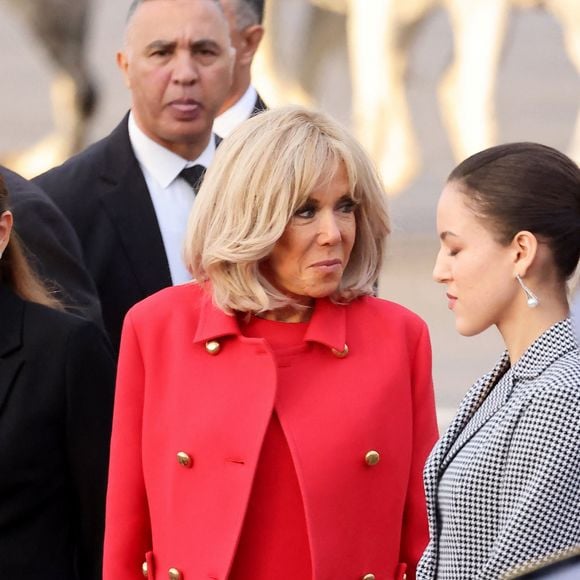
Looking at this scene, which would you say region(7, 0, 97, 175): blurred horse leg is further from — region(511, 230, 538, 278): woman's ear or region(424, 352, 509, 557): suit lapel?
region(511, 230, 538, 278): woman's ear

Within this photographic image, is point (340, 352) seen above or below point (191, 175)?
below

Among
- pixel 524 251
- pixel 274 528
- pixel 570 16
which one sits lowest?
pixel 274 528

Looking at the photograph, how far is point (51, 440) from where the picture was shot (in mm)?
3408

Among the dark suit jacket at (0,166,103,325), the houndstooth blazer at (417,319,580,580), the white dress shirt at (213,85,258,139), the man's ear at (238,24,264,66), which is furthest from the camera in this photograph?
the man's ear at (238,24,264,66)

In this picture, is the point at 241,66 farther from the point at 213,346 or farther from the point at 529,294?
the point at 529,294

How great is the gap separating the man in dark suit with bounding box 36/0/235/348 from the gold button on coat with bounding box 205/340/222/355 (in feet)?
2.99

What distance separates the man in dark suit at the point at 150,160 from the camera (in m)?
4.32

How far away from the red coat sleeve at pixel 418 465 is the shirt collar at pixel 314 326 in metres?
0.15

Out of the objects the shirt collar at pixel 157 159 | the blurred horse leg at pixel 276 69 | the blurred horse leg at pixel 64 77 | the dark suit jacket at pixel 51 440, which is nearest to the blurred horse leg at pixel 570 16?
the blurred horse leg at pixel 276 69

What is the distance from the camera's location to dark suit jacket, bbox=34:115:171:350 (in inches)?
169

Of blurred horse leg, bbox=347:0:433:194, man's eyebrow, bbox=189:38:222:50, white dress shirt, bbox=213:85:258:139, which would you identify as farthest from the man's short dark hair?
blurred horse leg, bbox=347:0:433:194

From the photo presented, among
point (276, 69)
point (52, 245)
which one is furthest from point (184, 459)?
point (276, 69)

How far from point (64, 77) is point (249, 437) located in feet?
23.0

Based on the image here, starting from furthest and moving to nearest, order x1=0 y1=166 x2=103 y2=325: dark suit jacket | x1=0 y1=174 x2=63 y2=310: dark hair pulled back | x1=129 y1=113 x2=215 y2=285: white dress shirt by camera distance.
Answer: x1=129 y1=113 x2=215 y2=285: white dress shirt < x1=0 y1=166 x2=103 y2=325: dark suit jacket < x1=0 y1=174 x2=63 y2=310: dark hair pulled back
